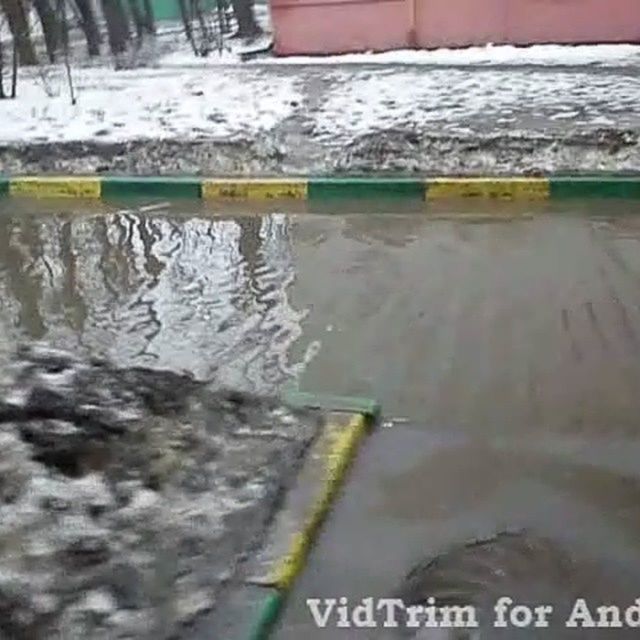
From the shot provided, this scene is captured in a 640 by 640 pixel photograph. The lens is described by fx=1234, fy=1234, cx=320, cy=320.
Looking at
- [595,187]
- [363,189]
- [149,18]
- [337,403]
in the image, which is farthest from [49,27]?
[337,403]

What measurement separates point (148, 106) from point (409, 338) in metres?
6.11

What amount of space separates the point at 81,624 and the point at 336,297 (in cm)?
294

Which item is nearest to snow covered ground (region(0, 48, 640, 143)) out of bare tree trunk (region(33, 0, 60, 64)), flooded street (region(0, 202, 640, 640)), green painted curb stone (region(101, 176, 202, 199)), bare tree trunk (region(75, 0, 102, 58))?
bare tree trunk (region(33, 0, 60, 64))

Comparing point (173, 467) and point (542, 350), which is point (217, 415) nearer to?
point (173, 467)

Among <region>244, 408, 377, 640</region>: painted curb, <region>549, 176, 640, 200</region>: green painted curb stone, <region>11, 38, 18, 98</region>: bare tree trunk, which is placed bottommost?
<region>549, 176, 640, 200</region>: green painted curb stone

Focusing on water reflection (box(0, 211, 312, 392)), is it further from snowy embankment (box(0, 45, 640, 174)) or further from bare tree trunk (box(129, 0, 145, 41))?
bare tree trunk (box(129, 0, 145, 41))

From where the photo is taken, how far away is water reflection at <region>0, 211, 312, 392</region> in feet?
15.7

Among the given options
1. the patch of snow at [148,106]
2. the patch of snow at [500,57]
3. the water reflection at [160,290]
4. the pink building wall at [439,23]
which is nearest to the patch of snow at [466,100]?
the patch of snow at [148,106]

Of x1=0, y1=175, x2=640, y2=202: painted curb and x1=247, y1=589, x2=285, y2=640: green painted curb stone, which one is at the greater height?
x1=247, y1=589, x2=285, y2=640: green painted curb stone

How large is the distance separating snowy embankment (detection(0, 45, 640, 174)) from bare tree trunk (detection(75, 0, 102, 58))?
48.1 inches

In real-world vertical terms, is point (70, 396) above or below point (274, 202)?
above

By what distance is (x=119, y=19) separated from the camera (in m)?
13.9

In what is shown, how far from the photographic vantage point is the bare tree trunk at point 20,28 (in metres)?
11.4

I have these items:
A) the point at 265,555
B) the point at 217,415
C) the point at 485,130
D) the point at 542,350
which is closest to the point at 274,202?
the point at 485,130
